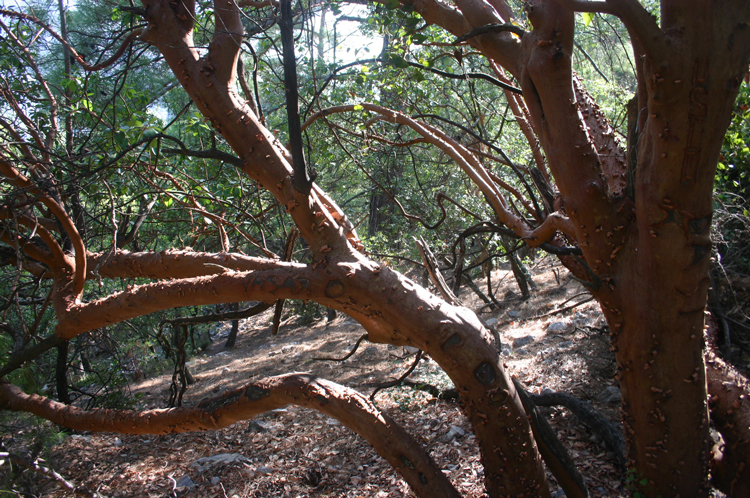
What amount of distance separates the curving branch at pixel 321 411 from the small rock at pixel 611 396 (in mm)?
1954

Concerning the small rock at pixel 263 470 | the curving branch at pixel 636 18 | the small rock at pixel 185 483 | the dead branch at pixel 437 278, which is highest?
the curving branch at pixel 636 18

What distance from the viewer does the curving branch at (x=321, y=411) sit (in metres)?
2.35

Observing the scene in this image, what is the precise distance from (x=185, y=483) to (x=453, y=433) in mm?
2167

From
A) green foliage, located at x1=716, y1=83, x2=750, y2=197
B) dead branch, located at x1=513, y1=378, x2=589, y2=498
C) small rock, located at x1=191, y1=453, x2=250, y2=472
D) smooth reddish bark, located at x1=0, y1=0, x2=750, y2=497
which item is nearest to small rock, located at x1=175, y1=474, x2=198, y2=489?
small rock, located at x1=191, y1=453, x2=250, y2=472

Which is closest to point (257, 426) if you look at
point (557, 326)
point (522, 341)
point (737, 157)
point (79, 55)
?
point (522, 341)

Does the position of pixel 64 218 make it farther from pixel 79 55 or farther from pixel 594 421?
pixel 594 421

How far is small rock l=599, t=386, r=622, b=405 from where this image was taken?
364 centimetres

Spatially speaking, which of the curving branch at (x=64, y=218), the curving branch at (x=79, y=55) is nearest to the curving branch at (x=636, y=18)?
the curving branch at (x=79, y=55)

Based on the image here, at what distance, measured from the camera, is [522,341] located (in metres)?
5.70

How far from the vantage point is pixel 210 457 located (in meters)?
3.91

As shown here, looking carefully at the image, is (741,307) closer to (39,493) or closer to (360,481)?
(360,481)

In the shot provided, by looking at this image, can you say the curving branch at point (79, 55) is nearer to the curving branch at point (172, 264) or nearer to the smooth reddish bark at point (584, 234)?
the smooth reddish bark at point (584, 234)

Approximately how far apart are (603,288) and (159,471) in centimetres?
371

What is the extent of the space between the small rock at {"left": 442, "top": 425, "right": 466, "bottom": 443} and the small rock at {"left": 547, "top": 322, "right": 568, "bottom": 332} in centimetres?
248
